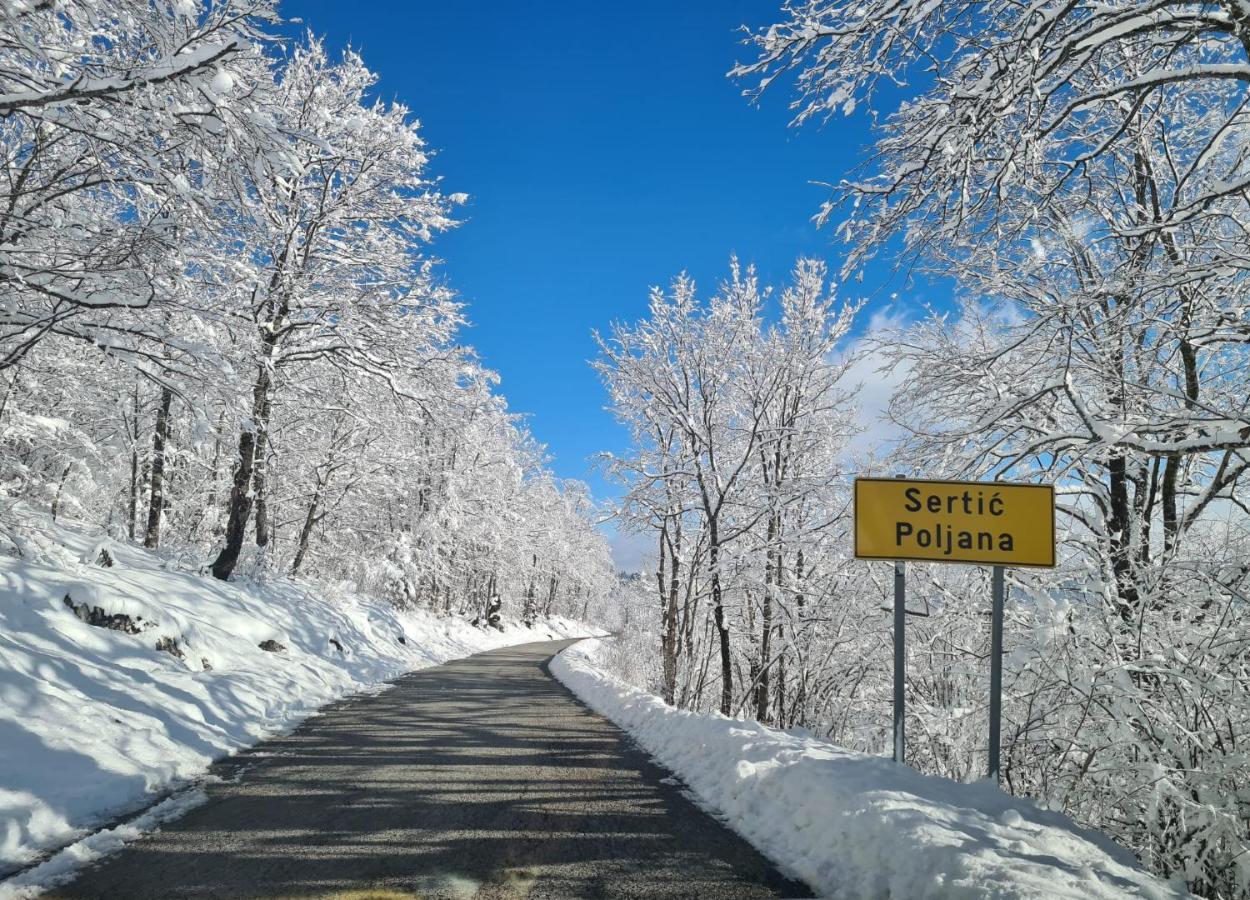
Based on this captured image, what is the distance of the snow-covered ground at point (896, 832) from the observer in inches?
130

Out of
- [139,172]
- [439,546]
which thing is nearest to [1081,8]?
[139,172]

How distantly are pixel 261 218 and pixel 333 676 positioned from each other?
32.2ft

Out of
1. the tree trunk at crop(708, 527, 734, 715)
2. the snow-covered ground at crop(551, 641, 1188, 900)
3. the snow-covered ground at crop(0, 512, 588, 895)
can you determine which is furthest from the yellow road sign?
the tree trunk at crop(708, 527, 734, 715)

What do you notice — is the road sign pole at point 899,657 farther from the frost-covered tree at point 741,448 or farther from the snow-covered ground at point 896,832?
the frost-covered tree at point 741,448

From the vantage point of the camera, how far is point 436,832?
4441 millimetres

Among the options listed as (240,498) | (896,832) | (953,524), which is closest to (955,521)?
(953,524)

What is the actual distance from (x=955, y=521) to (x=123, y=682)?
8.47 meters

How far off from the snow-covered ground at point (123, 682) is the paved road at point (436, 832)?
0.59 metres

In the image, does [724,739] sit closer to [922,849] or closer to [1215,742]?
[922,849]

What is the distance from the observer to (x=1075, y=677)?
15.7 feet

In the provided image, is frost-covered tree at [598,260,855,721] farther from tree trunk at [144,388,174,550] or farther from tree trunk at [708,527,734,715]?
tree trunk at [144,388,174,550]

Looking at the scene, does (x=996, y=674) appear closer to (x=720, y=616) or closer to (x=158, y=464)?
(x=720, y=616)

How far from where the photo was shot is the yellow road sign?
16.5ft

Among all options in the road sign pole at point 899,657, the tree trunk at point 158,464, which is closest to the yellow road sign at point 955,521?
the road sign pole at point 899,657
